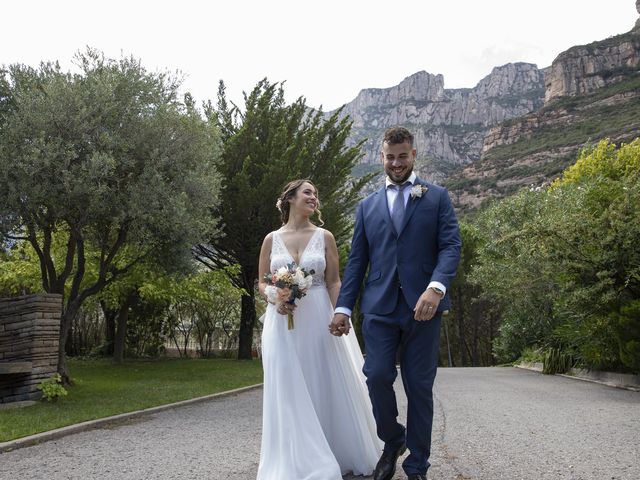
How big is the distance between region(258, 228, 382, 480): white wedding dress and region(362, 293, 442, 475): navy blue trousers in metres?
0.60

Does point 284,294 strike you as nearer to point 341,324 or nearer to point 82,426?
point 341,324

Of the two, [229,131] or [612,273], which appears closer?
[612,273]

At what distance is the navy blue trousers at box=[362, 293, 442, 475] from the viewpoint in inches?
150

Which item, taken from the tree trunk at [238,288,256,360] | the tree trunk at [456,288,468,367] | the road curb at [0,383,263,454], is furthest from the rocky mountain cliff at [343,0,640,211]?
the road curb at [0,383,263,454]

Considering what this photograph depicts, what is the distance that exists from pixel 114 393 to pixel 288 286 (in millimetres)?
8135

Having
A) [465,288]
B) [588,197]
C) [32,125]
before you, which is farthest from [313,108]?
[465,288]

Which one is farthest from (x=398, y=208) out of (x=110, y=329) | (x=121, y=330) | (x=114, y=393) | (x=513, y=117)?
(x=513, y=117)

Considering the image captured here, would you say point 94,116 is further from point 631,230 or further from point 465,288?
point 465,288

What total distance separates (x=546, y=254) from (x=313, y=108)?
47.9 ft

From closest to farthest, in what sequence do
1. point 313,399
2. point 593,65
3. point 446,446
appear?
point 313,399 < point 446,446 < point 593,65

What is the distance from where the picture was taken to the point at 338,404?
4.56 m

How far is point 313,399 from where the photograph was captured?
4504mm

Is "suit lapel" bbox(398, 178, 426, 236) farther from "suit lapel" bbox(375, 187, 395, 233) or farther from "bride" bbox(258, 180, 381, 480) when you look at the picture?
"bride" bbox(258, 180, 381, 480)

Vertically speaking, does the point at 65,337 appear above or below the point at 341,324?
below
